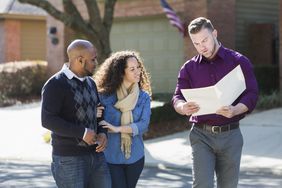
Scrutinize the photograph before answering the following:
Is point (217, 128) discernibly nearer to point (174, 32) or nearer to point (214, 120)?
point (214, 120)

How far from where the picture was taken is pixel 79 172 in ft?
15.9

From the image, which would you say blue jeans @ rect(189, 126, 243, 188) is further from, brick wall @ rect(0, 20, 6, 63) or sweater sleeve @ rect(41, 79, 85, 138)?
brick wall @ rect(0, 20, 6, 63)

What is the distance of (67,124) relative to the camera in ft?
15.5

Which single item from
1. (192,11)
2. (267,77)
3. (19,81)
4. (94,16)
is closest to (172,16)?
(192,11)

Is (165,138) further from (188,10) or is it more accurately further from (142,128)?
(142,128)

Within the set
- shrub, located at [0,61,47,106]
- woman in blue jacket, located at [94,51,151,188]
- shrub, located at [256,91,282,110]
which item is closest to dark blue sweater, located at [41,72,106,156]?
woman in blue jacket, located at [94,51,151,188]

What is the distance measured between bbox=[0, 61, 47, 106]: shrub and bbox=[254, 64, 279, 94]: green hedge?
8.16 metres

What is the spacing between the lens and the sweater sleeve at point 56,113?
472 centimetres

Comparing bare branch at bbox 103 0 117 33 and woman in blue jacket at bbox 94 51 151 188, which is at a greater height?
bare branch at bbox 103 0 117 33

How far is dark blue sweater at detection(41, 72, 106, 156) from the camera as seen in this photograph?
187 inches

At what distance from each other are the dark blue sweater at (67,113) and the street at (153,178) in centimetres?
400

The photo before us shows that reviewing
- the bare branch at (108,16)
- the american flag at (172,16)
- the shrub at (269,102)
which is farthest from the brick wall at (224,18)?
the bare branch at (108,16)

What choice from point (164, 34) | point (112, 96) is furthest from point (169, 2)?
point (112, 96)

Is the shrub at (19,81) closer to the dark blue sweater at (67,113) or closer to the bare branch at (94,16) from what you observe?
the bare branch at (94,16)
